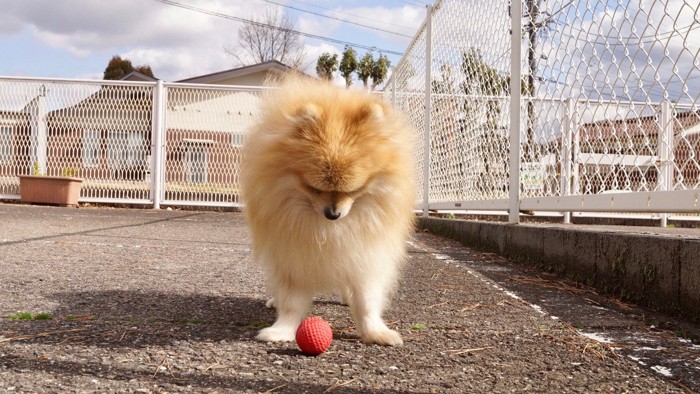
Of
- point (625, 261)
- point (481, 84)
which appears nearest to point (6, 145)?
point (481, 84)

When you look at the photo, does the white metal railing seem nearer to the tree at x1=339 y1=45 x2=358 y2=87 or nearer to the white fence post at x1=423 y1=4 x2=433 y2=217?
the white fence post at x1=423 y1=4 x2=433 y2=217

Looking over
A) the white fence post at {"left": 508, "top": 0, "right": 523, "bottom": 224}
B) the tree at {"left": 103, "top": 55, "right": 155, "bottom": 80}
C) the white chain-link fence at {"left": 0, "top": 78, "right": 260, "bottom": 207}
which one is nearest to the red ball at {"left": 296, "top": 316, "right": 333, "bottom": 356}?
the white fence post at {"left": 508, "top": 0, "right": 523, "bottom": 224}

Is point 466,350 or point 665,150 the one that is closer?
point 466,350

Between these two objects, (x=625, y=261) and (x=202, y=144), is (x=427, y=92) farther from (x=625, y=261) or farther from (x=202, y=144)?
(x=202, y=144)

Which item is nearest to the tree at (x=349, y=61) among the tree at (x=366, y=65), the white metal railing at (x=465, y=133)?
the tree at (x=366, y=65)

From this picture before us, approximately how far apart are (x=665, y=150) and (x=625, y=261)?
23.1 inches

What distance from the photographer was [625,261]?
9.66 feet

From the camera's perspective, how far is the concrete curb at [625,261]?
2445mm

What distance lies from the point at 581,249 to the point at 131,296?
2.42 metres

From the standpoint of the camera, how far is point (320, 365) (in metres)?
1.87

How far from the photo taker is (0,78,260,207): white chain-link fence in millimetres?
11078

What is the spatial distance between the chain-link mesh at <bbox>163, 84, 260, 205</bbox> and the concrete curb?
25.4 feet

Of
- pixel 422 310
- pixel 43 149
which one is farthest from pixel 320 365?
pixel 43 149

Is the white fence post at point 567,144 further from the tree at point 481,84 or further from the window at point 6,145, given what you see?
the window at point 6,145
